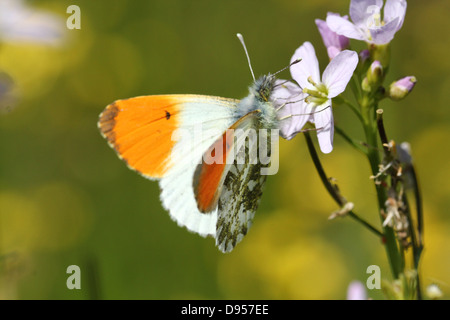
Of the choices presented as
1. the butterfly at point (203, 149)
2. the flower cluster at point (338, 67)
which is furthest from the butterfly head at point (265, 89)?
the flower cluster at point (338, 67)

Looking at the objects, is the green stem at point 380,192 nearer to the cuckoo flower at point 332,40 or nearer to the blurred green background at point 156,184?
the cuckoo flower at point 332,40

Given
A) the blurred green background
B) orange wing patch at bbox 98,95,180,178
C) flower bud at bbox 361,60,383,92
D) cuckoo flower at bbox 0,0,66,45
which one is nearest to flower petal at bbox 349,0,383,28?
flower bud at bbox 361,60,383,92

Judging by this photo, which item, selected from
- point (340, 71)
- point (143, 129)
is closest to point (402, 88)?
point (340, 71)

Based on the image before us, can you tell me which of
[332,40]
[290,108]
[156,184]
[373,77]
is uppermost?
[156,184]

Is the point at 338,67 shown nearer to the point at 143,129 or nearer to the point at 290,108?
the point at 290,108
